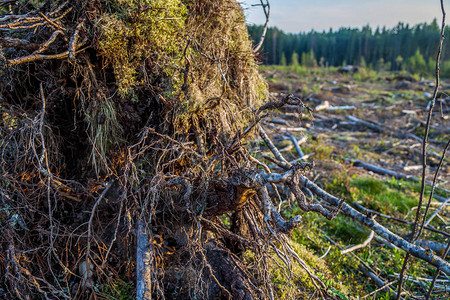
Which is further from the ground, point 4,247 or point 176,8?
point 176,8

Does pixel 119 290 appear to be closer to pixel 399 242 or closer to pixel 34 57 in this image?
pixel 34 57

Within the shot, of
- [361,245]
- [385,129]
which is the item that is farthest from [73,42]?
[385,129]

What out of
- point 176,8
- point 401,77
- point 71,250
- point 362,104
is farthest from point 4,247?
point 401,77

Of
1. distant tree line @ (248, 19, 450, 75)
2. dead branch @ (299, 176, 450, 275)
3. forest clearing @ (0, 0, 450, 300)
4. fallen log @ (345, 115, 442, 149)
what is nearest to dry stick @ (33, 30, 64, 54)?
forest clearing @ (0, 0, 450, 300)

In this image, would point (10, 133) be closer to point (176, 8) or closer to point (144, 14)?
point (144, 14)

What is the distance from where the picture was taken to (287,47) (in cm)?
7506

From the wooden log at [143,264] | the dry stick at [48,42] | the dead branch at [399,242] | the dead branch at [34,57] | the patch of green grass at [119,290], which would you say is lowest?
the patch of green grass at [119,290]

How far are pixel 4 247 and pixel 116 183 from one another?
121cm

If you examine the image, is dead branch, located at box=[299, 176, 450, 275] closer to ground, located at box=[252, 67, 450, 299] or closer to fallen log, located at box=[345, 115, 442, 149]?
ground, located at box=[252, 67, 450, 299]

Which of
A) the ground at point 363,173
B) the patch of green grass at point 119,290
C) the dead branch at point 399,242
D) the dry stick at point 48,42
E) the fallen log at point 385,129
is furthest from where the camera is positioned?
the fallen log at point 385,129

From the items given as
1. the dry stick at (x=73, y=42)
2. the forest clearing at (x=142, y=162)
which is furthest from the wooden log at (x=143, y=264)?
the dry stick at (x=73, y=42)

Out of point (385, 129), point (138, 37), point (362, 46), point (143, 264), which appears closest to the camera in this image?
point (143, 264)

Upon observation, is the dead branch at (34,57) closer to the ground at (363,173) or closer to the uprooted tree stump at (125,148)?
the uprooted tree stump at (125,148)

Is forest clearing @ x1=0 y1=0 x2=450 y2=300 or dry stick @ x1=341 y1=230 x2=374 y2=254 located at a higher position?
forest clearing @ x1=0 y1=0 x2=450 y2=300
